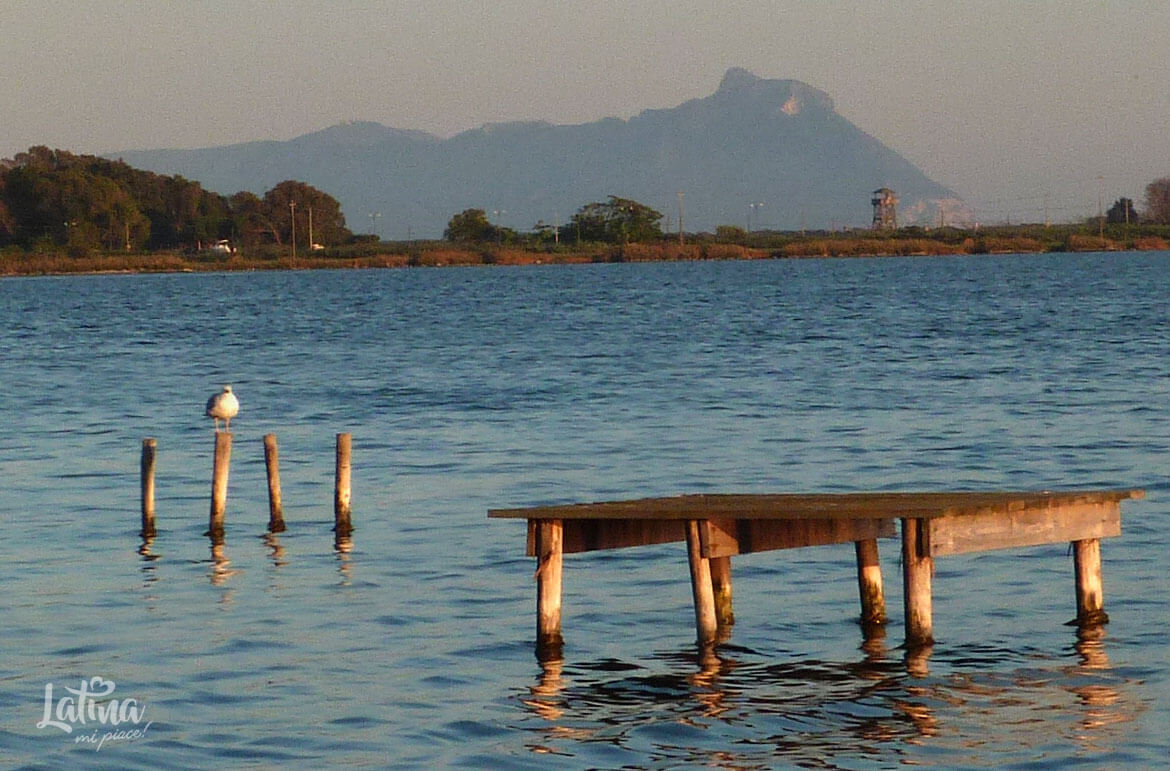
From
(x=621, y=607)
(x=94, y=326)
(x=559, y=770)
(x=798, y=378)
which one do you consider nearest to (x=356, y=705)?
(x=559, y=770)

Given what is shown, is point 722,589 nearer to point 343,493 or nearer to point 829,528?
point 829,528

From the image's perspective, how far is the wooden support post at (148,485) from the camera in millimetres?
22438

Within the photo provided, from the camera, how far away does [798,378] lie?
46781 mm

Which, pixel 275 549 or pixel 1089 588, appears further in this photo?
pixel 275 549

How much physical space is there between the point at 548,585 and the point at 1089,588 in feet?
15.6

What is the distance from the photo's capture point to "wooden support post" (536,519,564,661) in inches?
619

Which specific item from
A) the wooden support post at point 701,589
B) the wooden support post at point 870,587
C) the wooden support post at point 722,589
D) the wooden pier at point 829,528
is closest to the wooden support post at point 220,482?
the wooden pier at point 829,528

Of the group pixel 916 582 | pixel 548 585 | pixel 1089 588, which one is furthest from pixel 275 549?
pixel 1089 588

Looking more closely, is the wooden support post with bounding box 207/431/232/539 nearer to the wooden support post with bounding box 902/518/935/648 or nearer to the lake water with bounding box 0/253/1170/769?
the lake water with bounding box 0/253/1170/769

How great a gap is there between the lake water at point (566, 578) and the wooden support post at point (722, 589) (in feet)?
1.11

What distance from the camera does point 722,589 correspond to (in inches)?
669

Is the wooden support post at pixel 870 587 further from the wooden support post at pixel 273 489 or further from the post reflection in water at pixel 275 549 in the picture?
the wooden support post at pixel 273 489

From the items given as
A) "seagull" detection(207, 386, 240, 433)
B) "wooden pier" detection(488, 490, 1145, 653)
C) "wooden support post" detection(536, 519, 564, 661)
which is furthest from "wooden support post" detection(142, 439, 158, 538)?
"wooden support post" detection(536, 519, 564, 661)

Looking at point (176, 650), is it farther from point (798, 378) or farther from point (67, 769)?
point (798, 378)
